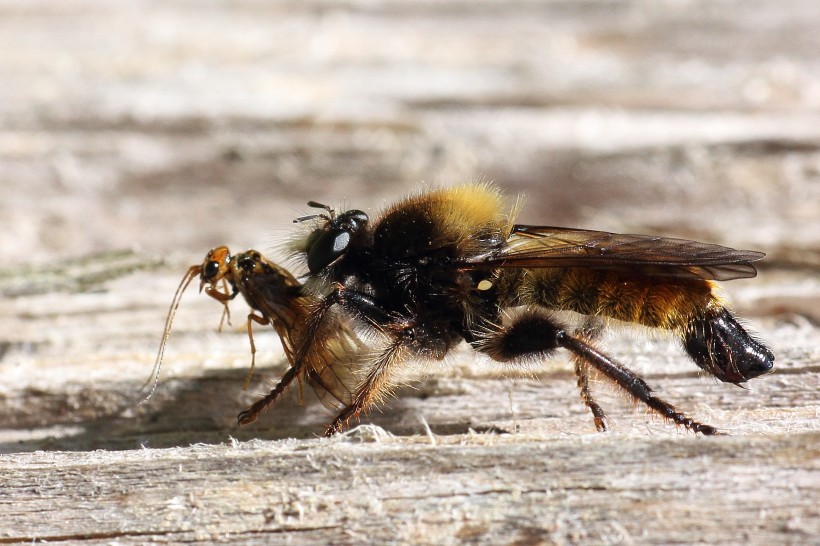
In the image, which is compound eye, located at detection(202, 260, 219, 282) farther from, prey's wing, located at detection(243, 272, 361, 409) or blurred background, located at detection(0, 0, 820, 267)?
blurred background, located at detection(0, 0, 820, 267)

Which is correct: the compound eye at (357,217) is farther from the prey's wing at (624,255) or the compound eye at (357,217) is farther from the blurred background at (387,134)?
the blurred background at (387,134)

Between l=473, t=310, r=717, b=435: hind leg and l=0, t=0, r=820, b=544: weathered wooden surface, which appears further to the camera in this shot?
l=473, t=310, r=717, b=435: hind leg

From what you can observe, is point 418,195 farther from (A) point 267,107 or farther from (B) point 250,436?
(A) point 267,107

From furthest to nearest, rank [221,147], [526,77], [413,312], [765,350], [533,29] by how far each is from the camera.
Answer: [533,29] < [526,77] < [221,147] < [413,312] < [765,350]

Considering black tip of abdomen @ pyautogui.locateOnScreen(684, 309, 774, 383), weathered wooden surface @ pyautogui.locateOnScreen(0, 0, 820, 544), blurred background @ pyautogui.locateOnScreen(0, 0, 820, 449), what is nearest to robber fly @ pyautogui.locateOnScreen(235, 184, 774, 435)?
black tip of abdomen @ pyautogui.locateOnScreen(684, 309, 774, 383)

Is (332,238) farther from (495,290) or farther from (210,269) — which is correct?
(495,290)

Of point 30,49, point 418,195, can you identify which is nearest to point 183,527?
point 418,195

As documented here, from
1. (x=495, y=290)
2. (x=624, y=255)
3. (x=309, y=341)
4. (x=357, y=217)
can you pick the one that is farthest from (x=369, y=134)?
(x=624, y=255)
